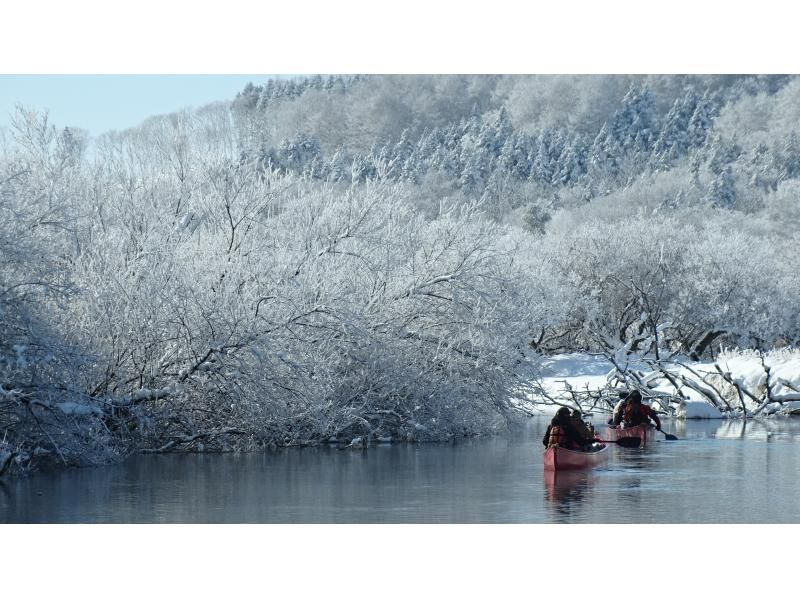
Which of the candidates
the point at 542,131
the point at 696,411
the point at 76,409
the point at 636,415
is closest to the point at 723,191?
the point at 542,131

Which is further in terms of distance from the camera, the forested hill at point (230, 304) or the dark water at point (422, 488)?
the forested hill at point (230, 304)

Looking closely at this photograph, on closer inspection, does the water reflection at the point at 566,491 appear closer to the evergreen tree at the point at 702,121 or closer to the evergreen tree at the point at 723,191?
the evergreen tree at the point at 723,191

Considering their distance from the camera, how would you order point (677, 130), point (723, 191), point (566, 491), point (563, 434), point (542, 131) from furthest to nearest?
point (677, 130) < point (542, 131) < point (723, 191) < point (563, 434) < point (566, 491)

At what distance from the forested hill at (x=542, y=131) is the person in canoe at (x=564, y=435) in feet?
74.7

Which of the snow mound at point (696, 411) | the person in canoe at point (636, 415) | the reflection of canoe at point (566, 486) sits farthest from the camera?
the snow mound at point (696, 411)

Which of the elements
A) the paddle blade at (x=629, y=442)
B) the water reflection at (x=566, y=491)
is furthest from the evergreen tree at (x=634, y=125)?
the water reflection at (x=566, y=491)

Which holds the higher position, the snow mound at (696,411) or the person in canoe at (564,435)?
the person in canoe at (564,435)

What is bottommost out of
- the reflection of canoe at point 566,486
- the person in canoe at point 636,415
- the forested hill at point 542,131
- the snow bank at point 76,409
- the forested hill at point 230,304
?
the reflection of canoe at point 566,486

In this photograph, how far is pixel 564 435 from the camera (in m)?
20.4

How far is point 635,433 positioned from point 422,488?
8261 millimetres

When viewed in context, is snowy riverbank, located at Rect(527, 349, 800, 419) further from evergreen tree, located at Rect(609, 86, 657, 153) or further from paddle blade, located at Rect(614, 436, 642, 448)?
evergreen tree, located at Rect(609, 86, 657, 153)

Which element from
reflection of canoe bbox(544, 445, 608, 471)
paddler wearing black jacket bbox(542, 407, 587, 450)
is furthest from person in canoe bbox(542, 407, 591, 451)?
reflection of canoe bbox(544, 445, 608, 471)

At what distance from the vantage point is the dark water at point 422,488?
15180mm

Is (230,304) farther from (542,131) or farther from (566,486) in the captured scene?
(542,131)
